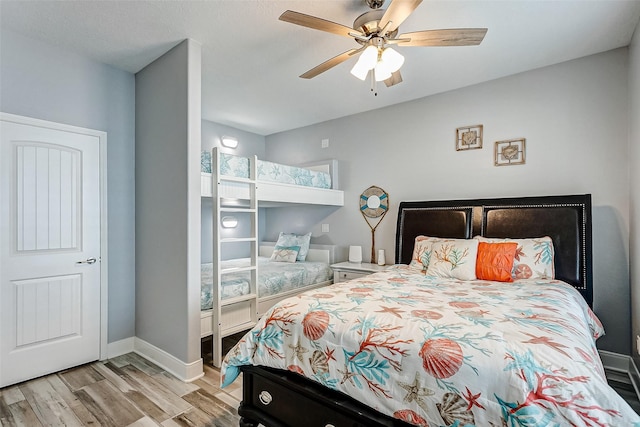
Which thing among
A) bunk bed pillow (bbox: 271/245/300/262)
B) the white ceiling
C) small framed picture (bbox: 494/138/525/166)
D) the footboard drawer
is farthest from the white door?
small framed picture (bbox: 494/138/525/166)

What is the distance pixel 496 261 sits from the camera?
2508 millimetres

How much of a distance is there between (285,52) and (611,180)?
119 inches

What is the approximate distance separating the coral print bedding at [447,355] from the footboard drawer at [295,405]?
2.6 inches

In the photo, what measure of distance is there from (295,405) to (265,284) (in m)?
1.84

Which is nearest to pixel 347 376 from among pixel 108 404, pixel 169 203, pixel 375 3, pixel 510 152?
pixel 108 404

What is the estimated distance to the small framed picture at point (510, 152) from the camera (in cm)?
310

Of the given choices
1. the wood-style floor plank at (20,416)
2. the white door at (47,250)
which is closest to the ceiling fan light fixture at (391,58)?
the white door at (47,250)

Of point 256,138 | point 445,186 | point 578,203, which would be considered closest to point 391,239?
point 445,186

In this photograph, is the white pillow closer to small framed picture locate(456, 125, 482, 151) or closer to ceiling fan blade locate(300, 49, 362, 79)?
small framed picture locate(456, 125, 482, 151)

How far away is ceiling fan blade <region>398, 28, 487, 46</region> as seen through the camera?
1.86m

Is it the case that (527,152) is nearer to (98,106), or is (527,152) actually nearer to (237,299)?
(237,299)

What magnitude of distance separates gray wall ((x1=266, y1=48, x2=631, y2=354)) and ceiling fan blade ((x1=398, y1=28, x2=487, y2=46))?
152 cm

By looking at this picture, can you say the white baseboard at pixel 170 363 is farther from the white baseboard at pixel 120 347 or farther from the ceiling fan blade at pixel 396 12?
the ceiling fan blade at pixel 396 12

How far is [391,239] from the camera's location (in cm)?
400
